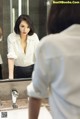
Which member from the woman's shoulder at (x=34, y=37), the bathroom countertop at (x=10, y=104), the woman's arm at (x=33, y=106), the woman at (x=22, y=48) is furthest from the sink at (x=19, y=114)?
the woman's arm at (x=33, y=106)

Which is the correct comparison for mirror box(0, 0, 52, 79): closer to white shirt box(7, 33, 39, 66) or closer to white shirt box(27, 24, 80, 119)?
white shirt box(7, 33, 39, 66)

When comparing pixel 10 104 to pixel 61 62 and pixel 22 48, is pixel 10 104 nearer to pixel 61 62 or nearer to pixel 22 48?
pixel 22 48

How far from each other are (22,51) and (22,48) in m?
0.02

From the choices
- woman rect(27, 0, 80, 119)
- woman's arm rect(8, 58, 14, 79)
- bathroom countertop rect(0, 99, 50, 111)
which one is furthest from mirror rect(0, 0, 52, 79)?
woman rect(27, 0, 80, 119)

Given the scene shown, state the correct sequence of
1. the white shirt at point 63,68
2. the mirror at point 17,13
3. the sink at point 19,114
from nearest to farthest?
the white shirt at point 63,68 < the sink at point 19,114 < the mirror at point 17,13

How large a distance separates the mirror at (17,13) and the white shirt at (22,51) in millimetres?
45

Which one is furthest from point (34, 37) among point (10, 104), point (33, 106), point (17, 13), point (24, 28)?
point (33, 106)

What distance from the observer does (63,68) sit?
23.0 inches

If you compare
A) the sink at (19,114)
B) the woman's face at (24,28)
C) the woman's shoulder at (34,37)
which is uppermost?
the woman's face at (24,28)

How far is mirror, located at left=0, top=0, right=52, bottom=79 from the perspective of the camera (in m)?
1.49

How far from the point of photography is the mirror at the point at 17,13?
1.49 m

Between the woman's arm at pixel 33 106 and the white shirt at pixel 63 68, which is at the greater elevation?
the white shirt at pixel 63 68

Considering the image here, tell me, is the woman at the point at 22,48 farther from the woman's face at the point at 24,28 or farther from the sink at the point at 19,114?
the sink at the point at 19,114

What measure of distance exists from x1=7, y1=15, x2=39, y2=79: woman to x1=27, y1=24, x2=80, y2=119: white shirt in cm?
96
